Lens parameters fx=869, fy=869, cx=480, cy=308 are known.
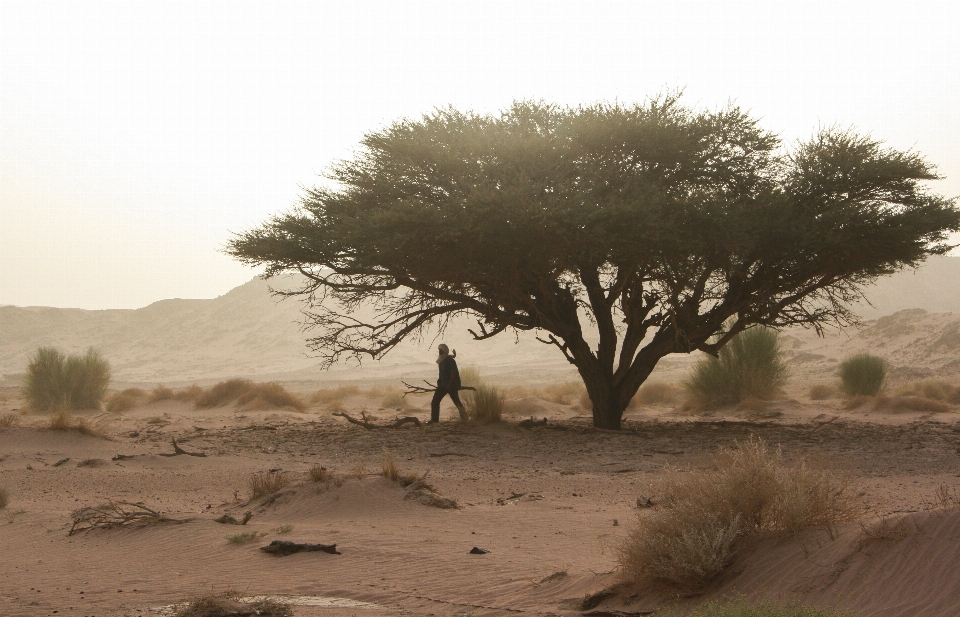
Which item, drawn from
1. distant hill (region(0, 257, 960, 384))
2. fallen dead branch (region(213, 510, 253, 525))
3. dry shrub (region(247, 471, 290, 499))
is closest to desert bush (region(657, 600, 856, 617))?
fallen dead branch (region(213, 510, 253, 525))

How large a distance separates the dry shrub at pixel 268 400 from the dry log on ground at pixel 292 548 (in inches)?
795

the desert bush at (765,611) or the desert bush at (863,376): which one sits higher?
the desert bush at (863,376)

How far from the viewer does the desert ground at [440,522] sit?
18.7 feet

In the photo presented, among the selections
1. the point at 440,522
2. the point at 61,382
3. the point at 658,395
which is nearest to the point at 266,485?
the point at 440,522

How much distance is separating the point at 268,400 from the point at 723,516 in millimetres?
23617

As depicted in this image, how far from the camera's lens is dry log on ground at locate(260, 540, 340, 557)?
768 centimetres

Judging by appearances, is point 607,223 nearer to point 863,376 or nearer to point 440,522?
point 440,522

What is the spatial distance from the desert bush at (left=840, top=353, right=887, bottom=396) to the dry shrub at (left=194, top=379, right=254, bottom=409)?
20404 mm

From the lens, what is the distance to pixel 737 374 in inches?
1041

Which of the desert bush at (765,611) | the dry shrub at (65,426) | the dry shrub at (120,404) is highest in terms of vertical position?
the dry shrub at (120,404)

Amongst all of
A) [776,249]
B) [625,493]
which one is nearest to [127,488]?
[625,493]

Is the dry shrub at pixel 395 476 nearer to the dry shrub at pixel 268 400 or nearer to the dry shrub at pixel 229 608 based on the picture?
the dry shrub at pixel 229 608

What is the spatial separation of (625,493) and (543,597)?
5.07 m

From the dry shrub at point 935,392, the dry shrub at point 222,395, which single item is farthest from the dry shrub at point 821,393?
the dry shrub at point 222,395
